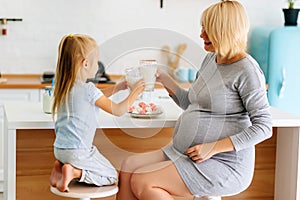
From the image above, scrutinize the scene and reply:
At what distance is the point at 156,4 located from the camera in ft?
16.2

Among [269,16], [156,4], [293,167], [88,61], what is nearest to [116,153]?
[88,61]

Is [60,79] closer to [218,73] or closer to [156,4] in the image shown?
[218,73]

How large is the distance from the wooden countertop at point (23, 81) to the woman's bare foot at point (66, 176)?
1.99 metres

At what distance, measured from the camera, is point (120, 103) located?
2.62 metres

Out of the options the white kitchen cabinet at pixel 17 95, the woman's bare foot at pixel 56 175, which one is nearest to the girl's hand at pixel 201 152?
the woman's bare foot at pixel 56 175

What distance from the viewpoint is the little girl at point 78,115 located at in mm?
2502

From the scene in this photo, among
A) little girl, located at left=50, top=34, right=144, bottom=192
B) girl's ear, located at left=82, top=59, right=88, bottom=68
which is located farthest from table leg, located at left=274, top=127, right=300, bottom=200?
girl's ear, located at left=82, top=59, right=88, bottom=68

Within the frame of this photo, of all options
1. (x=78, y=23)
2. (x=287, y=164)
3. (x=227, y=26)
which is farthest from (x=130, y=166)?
(x=78, y=23)

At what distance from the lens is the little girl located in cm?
250

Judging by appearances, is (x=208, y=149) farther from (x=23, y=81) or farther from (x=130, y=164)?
(x=23, y=81)

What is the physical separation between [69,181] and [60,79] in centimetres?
42

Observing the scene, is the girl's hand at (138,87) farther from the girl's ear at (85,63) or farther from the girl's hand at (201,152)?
the girl's hand at (201,152)

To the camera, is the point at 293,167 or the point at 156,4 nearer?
the point at 293,167

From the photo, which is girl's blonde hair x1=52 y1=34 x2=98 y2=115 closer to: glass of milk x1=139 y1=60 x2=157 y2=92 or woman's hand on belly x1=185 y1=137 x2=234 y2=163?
glass of milk x1=139 y1=60 x2=157 y2=92
